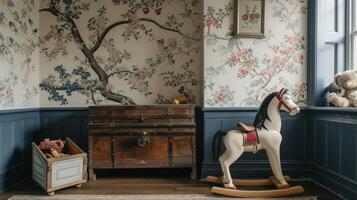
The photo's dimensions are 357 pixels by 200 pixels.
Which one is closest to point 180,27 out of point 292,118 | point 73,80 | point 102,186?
point 73,80

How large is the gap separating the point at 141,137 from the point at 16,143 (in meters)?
1.21

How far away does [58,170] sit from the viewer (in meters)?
2.82

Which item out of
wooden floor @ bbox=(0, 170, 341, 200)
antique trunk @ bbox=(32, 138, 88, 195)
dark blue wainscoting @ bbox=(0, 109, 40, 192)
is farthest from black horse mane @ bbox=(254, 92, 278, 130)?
dark blue wainscoting @ bbox=(0, 109, 40, 192)

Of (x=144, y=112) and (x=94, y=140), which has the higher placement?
(x=144, y=112)

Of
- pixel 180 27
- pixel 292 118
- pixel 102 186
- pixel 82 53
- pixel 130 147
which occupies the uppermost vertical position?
pixel 180 27

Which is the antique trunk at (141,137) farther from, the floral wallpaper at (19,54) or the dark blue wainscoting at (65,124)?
the floral wallpaper at (19,54)

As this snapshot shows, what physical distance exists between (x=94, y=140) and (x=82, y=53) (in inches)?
40.3

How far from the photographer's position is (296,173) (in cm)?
330

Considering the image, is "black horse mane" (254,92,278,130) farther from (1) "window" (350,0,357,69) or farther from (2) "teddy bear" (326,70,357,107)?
(1) "window" (350,0,357,69)

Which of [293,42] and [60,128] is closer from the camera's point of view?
[293,42]

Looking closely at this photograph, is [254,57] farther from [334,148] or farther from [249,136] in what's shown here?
[334,148]

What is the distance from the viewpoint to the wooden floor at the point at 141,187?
2.84 meters

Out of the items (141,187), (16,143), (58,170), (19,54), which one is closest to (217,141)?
(141,187)

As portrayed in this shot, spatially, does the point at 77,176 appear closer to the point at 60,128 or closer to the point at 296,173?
the point at 60,128
